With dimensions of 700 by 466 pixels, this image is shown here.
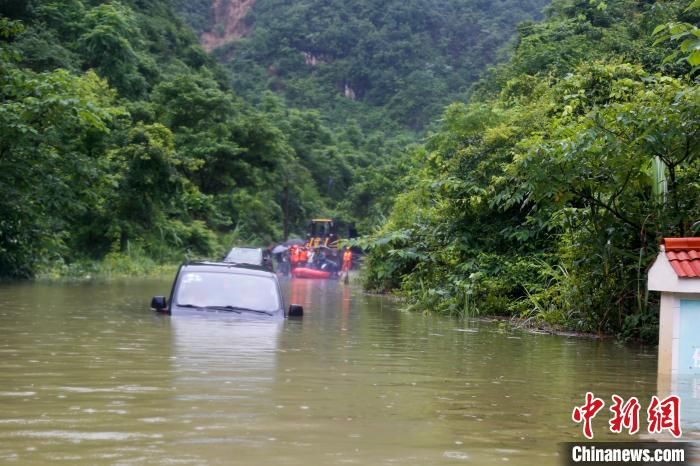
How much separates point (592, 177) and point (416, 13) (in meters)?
105

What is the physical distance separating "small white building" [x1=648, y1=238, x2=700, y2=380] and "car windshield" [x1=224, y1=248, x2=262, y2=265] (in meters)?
25.4

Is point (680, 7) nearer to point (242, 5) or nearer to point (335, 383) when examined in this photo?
point (335, 383)

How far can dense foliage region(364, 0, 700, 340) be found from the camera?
13156mm

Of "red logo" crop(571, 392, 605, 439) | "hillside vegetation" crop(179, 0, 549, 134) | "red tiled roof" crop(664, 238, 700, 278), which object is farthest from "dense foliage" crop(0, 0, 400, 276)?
"hillside vegetation" crop(179, 0, 549, 134)

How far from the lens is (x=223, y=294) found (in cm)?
1330

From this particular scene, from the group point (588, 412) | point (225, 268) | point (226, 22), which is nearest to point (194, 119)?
point (225, 268)

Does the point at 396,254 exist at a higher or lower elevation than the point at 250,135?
lower

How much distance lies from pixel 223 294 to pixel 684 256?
599 cm

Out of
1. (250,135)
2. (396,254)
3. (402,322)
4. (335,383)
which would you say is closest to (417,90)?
(250,135)

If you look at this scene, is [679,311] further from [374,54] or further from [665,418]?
[374,54]

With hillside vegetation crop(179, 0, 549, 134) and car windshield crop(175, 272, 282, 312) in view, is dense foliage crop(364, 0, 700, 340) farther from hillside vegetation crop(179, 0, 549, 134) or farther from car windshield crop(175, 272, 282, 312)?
hillside vegetation crop(179, 0, 549, 134)

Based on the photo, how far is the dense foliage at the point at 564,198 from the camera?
1316 cm

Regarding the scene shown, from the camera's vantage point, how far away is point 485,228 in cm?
2128

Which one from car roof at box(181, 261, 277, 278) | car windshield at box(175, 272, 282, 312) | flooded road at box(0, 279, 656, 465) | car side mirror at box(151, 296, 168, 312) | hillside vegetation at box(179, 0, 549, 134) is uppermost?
hillside vegetation at box(179, 0, 549, 134)
